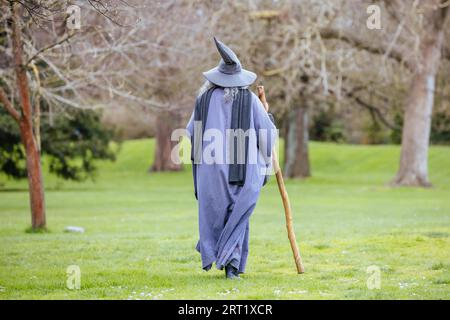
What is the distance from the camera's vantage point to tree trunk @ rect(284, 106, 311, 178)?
3744 cm

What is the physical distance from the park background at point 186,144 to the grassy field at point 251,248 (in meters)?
0.04

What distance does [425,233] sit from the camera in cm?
1386

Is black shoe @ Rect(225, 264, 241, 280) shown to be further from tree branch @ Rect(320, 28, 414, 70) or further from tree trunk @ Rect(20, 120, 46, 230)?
tree branch @ Rect(320, 28, 414, 70)

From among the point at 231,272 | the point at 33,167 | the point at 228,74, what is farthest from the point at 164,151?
the point at 231,272

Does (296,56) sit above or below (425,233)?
above

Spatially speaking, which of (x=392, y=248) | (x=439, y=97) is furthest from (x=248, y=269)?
(x=439, y=97)

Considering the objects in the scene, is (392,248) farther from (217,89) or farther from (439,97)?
(439,97)

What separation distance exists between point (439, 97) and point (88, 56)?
820 inches

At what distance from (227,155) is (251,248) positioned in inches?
139

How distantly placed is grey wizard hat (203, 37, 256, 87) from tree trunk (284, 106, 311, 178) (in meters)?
28.1

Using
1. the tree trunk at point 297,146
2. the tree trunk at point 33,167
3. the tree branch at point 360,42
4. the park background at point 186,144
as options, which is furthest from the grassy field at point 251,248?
the tree trunk at point 297,146

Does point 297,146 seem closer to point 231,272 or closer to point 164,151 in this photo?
point 164,151

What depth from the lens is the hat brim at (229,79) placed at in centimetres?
916

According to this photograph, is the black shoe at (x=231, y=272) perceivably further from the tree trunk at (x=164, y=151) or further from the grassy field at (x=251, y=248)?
the tree trunk at (x=164, y=151)
